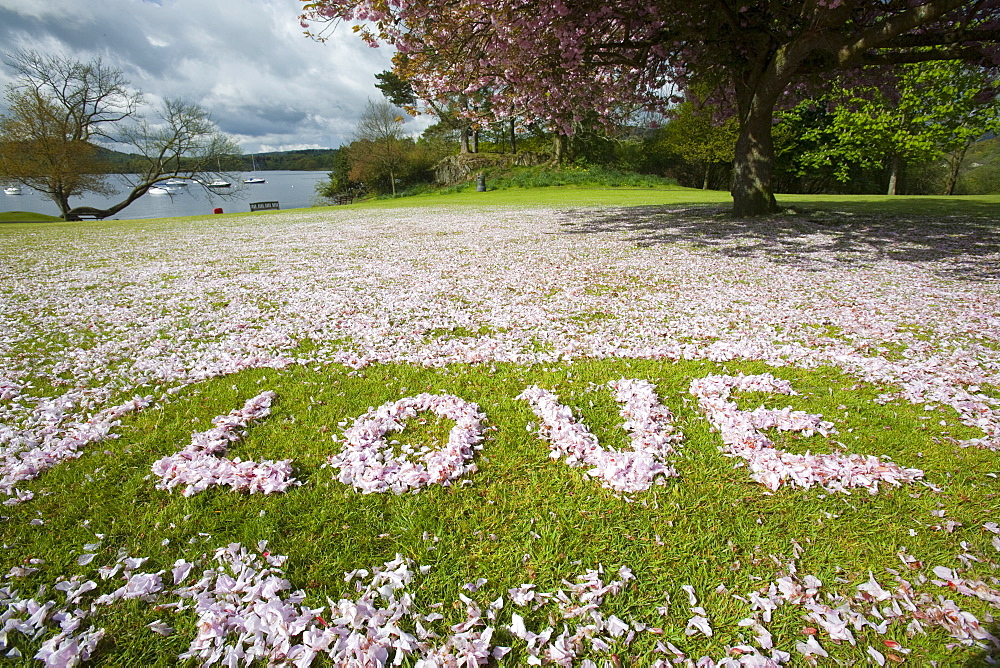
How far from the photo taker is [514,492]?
9.11 ft

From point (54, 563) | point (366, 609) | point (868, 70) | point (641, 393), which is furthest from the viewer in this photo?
point (868, 70)

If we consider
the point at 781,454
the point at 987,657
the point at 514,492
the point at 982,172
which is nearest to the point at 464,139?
the point at 982,172

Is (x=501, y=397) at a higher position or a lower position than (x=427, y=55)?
lower

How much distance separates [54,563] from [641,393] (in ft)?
12.8

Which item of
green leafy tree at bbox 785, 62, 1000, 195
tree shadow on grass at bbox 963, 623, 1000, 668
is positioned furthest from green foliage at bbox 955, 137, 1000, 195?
tree shadow on grass at bbox 963, 623, 1000, 668

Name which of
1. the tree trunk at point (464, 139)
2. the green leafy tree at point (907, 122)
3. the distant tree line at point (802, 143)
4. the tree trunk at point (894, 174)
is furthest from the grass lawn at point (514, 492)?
the tree trunk at point (464, 139)

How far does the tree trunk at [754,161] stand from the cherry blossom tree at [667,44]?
1.4 inches

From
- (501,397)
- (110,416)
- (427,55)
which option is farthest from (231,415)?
(427,55)

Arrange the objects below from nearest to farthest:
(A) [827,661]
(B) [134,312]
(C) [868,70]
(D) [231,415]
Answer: (A) [827,661]
(D) [231,415]
(B) [134,312]
(C) [868,70]

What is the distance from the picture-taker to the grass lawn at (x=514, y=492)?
1.93 metres

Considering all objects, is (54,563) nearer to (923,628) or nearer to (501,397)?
(501,397)

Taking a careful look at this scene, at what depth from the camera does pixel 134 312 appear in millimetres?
6699

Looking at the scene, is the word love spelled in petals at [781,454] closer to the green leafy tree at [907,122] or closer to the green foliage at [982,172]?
the green leafy tree at [907,122]

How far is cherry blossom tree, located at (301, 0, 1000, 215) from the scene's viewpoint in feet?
31.7
